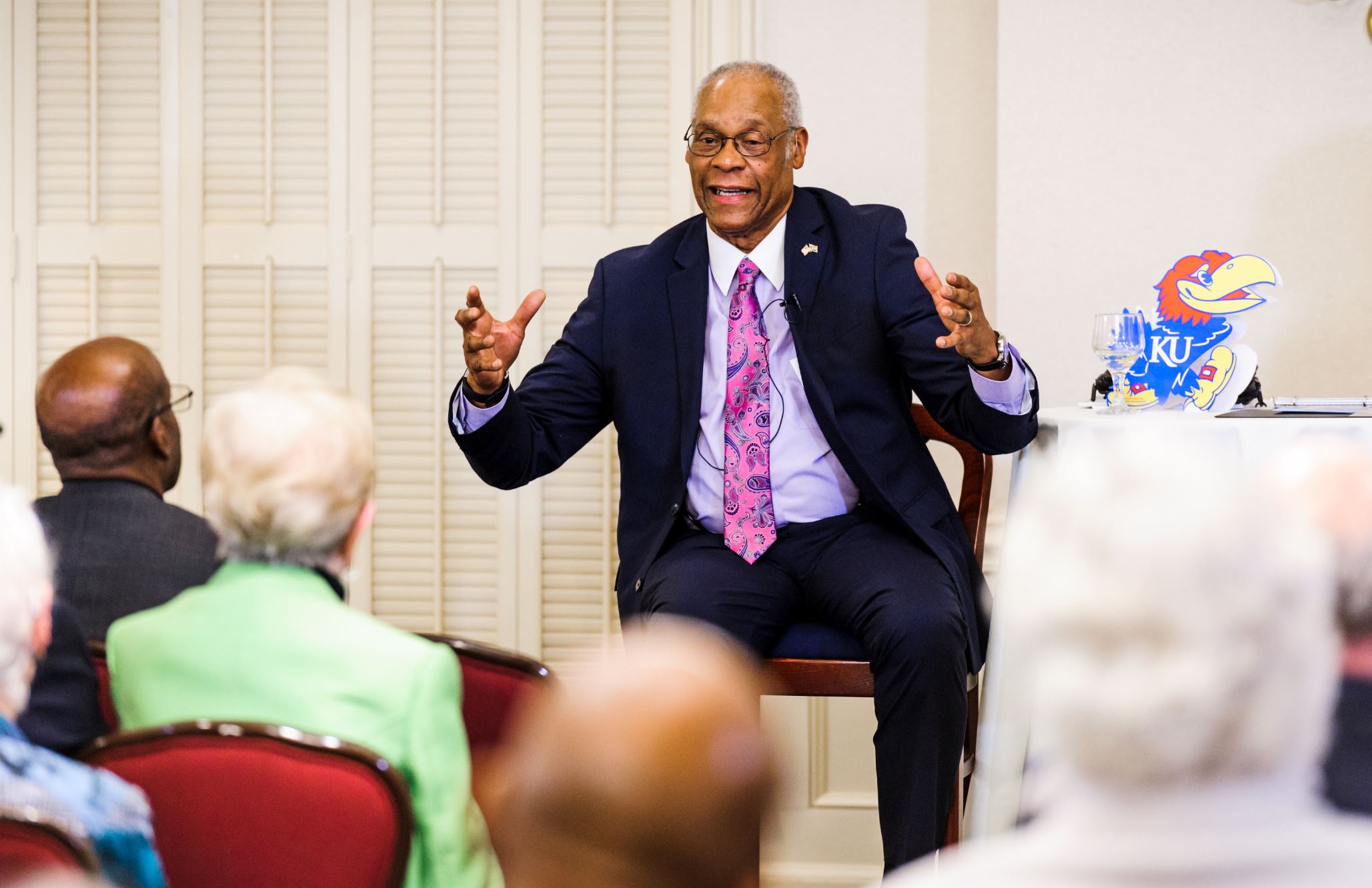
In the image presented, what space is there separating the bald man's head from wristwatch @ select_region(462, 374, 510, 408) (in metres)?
0.50

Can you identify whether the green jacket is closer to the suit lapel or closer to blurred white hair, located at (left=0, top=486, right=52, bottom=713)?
blurred white hair, located at (left=0, top=486, right=52, bottom=713)

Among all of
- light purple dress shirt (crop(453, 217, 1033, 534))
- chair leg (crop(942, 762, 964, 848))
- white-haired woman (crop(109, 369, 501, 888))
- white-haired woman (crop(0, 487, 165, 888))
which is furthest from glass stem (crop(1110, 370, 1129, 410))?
white-haired woman (crop(0, 487, 165, 888))

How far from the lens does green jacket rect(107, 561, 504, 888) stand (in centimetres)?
129

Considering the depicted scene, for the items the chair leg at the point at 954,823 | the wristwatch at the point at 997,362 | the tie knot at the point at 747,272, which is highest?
the tie knot at the point at 747,272

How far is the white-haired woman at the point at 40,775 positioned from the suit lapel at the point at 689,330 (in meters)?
1.46

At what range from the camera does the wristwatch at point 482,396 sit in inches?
95.0

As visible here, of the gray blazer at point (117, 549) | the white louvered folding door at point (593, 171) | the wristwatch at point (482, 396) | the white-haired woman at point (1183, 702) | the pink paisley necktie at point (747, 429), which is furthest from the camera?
the white louvered folding door at point (593, 171)

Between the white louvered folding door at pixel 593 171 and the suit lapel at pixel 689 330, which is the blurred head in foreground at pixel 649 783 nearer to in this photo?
the suit lapel at pixel 689 330

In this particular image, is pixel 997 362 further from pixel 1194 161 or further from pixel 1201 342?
pixel 1194 161

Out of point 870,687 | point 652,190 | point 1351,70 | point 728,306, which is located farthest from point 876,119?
point 870,687

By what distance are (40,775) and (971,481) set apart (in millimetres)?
1951

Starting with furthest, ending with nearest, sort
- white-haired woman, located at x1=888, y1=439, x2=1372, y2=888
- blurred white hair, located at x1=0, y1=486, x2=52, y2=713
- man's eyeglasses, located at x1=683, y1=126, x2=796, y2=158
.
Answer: man's eyeglasses, located at x1=683, y1=126, x2=796, y2=158 → blurred white hair, located at x1=0, y1=486, x2=52, y2=713 → white-haired woman, located at x1=888, y1=439, x2=1372, y2=888

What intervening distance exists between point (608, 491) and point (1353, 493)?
2.25 m

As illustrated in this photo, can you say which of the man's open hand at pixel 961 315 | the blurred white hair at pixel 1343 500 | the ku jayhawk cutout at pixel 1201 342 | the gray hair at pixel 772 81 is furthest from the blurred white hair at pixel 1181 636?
the gray hair at pixel 772 81
